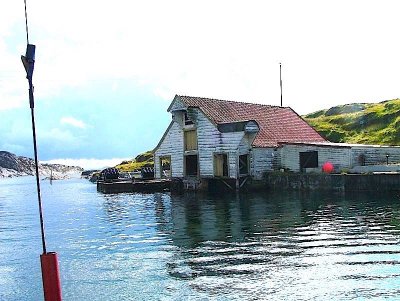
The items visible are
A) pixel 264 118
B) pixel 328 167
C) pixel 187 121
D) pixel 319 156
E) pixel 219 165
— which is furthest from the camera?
pixel 264 118

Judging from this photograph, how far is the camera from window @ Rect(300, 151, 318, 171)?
1954 inches

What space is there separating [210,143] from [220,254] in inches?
1279

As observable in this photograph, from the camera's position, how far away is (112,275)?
16453mm

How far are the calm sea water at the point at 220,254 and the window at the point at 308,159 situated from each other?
14.9 metres

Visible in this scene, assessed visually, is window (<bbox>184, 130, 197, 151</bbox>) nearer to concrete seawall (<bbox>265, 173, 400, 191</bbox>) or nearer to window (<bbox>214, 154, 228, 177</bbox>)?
window (<bbox>214, 154, 228, 177</bbox>)

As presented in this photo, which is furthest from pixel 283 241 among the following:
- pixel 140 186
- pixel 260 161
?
pixel 140 186

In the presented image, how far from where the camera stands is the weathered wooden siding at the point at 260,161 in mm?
50438

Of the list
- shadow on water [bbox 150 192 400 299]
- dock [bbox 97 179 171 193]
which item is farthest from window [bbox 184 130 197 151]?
shadow on water [bbox 150 192 400 299]

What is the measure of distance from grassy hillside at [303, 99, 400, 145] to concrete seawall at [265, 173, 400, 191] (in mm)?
37002

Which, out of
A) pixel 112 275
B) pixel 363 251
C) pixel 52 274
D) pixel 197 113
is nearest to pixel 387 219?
pixel 363 251

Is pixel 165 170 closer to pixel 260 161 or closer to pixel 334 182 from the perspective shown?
pixel 260 161

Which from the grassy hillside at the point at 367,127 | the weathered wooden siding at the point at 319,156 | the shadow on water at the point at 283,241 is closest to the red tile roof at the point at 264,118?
the weathered wooden siding at the point at 319,156

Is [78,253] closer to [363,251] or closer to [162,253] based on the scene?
[162,253]

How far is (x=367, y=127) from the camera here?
9075 centimetres
